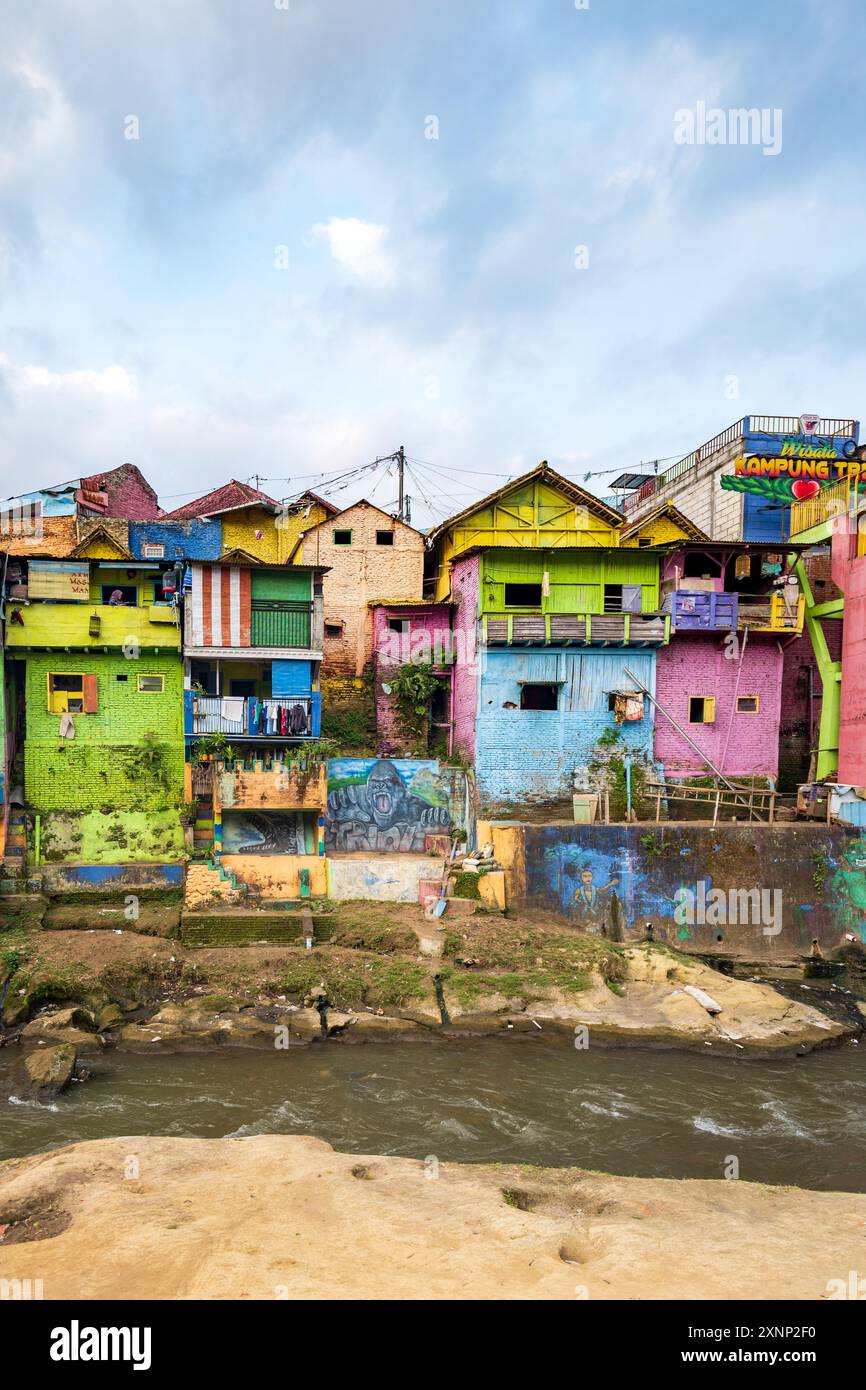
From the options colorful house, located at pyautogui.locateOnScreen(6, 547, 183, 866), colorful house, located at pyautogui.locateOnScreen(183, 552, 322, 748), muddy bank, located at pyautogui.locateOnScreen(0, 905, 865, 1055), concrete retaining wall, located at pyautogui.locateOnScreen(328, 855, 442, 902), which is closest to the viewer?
muddy bank, located at pyautogui.locateOnScreen(0, 905, 865, 1055)

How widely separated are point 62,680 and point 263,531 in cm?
1129

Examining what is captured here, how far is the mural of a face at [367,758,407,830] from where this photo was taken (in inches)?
974

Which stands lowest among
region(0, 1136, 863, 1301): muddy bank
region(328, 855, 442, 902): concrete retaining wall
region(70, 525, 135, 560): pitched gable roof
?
region(0, 1136, 863, 1301): muddy bank

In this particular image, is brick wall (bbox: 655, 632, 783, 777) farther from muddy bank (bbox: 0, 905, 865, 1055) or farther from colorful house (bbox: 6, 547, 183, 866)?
colorful house (bbox: 6, 547, 183, 866)

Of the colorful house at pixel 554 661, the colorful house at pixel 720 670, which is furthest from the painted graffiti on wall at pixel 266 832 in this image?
the colorful house at pixel 720 670

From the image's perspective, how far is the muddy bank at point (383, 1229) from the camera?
7.74 meters

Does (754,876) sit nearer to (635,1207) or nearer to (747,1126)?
(747,1126)

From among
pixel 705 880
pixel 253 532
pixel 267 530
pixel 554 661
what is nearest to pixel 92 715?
pixel 253 532

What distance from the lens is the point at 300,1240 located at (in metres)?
8.65

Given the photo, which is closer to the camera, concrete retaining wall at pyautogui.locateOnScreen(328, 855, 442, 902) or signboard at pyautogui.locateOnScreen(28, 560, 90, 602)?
concrete retaining wall at pyautogui.locateOnScreen(328, 855, 442, 902)

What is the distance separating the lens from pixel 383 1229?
9016mm

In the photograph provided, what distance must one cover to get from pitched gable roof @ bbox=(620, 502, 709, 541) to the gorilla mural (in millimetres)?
12655

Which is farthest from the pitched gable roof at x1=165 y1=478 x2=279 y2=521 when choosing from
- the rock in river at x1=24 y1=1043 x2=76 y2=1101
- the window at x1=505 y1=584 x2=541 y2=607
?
the rock in river at x1=24 y1=1043 x2=76 y2=1101

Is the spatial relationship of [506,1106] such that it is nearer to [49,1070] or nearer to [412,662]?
[49,1070]
